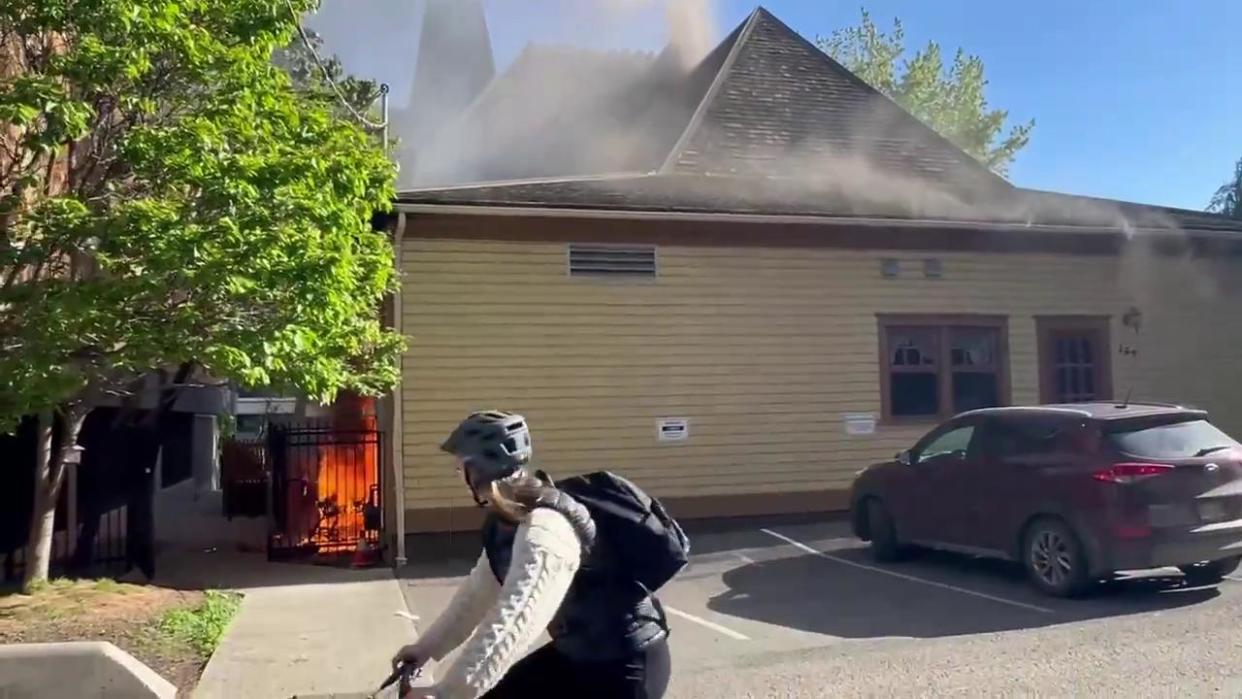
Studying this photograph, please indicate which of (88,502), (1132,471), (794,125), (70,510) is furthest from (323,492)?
(794,125)

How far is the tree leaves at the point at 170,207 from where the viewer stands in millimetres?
7734

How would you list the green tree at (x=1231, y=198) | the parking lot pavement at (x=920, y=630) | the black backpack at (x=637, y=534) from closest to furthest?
the black backpack at (x=637, y=534) → the parking lot pavement at (x=920, y=630) → the green tree at (x=1231, y=198)

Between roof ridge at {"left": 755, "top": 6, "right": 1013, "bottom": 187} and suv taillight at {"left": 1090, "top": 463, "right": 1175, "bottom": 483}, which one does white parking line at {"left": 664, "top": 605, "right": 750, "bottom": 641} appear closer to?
suv taillight at {"left": 1090, "top": 463, "right": 1175, "bottom": 483}

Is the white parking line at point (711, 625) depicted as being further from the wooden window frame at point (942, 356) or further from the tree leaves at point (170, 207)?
the wooden window frame at point (942, 356)

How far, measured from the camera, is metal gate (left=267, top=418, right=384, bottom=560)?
41.1 ft

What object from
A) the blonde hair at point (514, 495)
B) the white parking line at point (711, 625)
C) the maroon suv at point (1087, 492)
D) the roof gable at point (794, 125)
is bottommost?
the white parking line at point (711, 625)

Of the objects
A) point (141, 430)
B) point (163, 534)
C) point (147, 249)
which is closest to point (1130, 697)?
point (147, 249)

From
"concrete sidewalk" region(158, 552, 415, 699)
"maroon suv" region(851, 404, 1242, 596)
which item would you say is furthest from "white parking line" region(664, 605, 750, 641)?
"maroon suv" region(851, 404, 1242, 596)

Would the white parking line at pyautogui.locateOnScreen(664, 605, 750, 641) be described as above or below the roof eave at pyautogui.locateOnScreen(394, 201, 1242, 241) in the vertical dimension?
below

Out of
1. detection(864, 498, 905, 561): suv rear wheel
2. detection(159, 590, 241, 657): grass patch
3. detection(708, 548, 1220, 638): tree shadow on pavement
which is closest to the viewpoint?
detection(159, 590, 241, 657): grass patch

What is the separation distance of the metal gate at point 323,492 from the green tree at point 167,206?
3444 mm

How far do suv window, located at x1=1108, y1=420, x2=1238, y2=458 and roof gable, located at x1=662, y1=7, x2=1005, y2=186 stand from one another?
806 cm

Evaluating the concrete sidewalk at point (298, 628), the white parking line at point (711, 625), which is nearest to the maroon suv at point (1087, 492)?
the white parking line at point (711, 625)

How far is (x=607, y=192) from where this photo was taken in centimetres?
1388
